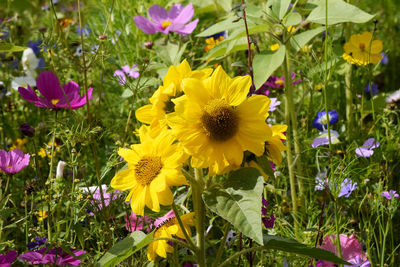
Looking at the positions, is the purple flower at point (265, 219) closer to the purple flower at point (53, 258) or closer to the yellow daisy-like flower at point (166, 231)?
the yellow daisy-like flower at point (166, 231)

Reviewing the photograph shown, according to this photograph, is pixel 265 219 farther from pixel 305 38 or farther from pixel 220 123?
pixel 305 38

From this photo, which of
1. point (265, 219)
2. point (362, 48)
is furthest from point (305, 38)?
point (265, 219)

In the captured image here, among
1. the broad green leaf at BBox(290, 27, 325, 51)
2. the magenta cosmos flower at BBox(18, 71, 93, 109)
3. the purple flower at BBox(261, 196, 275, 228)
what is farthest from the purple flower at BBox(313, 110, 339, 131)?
the magenta cosmos flower at BBox(18, 71, 93, 109)

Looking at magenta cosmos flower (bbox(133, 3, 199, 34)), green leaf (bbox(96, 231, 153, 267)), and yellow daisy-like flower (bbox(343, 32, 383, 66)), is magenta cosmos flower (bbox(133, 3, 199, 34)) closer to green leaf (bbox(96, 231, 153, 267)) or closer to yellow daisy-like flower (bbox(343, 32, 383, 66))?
yellow daisy-like flower (bbox(343, 32, 383, 66))

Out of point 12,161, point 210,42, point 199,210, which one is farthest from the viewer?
point 210,42

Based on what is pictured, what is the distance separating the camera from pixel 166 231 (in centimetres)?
91

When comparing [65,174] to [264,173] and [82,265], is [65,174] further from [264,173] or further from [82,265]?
[264,173]

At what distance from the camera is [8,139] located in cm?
183

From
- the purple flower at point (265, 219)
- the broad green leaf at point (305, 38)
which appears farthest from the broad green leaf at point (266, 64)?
the purple flower at point (265, 219)

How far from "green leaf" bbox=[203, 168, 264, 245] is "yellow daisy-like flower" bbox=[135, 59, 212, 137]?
142 mm

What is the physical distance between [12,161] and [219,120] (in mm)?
601

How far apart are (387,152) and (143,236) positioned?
836 mm

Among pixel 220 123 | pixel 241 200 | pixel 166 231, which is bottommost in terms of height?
pixel 166 231

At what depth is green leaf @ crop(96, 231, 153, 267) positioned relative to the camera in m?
0.83
